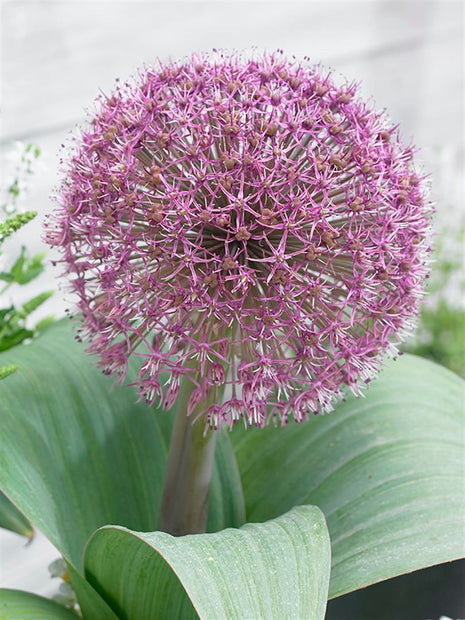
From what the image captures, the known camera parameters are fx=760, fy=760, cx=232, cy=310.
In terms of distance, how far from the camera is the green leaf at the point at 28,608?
0.45 metres

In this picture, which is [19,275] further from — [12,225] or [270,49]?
[270,49]

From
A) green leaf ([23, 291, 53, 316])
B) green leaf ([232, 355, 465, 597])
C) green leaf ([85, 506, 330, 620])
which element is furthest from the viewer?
green leaf ([23, 291, 53, 316])

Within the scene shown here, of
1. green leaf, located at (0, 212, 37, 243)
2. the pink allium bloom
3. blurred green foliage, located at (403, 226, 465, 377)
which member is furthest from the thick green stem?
blurred green foliage, located at (403, 226, 465, 377)

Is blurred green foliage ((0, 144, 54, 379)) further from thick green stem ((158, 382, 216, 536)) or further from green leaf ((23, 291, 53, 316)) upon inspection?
thick green stem ((158, 382, 216, 536))

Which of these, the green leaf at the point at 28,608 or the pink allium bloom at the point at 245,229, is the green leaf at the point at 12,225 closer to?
the pink allium bloom at the point at 245,229

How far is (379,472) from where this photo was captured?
21.3 inches

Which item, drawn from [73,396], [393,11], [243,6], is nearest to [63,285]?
[73,396]

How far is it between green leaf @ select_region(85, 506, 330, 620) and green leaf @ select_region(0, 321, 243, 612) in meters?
0.05

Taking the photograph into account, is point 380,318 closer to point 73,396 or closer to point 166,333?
point 166,333

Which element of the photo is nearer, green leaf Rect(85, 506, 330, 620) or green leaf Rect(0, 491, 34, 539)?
green leaf Rect(85, 506, 330, 620)

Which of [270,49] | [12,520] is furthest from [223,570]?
[270,49]

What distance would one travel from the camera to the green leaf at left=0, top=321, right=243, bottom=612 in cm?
51

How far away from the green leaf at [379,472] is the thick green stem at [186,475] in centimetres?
9

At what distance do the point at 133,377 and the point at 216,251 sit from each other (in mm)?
178
